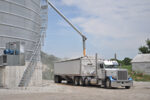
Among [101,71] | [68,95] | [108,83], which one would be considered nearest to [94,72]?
[101,71]

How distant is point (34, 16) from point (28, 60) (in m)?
6.00

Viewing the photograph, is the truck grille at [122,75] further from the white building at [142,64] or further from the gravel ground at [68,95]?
the white building at [142,64]

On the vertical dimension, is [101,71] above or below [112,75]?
above

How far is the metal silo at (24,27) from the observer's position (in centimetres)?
2495

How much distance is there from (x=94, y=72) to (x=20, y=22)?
10.7 meters

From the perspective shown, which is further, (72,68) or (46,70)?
(46,70)

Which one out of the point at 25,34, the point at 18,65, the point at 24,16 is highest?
the point at 24,16

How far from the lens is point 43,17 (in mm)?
31953

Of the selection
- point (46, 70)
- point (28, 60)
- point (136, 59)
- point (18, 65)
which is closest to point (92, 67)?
point (28, 60)

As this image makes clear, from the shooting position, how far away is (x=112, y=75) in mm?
25062

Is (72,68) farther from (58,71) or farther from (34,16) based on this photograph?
(34,16)

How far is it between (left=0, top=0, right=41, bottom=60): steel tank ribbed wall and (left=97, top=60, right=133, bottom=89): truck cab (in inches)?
354

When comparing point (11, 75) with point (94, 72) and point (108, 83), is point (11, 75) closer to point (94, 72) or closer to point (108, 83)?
point (94, 72)

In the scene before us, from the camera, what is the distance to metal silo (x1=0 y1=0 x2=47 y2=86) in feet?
81.9
